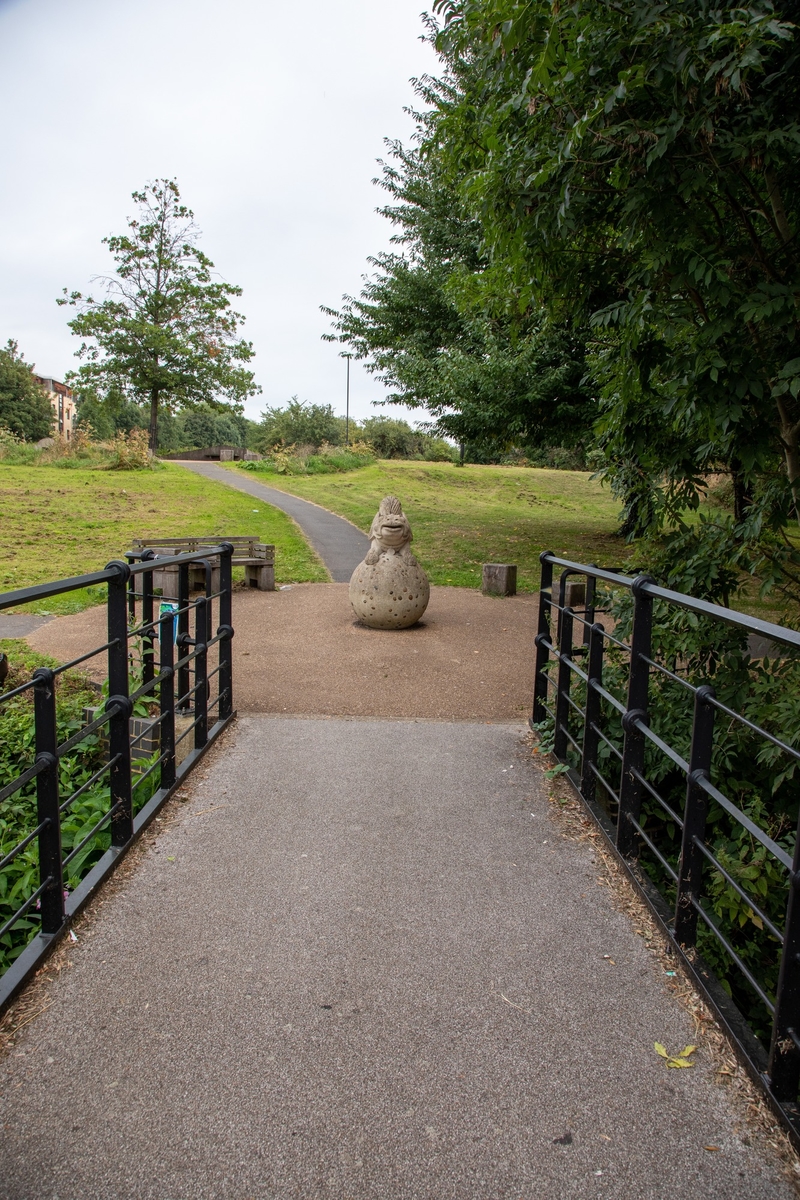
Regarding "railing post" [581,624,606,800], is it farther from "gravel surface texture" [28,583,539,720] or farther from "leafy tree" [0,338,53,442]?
"leafy tree" [0,338,53,442]

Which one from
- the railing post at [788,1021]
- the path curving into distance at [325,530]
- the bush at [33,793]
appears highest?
the path curving into distance at [325,530]

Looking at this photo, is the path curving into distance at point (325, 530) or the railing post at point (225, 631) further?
the path curving into distance at point (325, 530)

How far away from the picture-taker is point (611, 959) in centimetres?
250

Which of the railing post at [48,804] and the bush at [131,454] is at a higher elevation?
the bush at [131,454]

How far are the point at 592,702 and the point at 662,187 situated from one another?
8.68 feet

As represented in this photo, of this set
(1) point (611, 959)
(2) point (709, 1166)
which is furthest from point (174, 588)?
(2) point (709, 1166)

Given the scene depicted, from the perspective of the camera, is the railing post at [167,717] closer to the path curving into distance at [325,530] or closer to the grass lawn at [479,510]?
the grass lawn at [479,510]

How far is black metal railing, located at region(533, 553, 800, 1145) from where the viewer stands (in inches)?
78.7

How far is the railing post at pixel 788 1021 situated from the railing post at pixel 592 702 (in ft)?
5.72

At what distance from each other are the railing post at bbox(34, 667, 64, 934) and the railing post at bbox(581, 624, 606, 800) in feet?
7.78

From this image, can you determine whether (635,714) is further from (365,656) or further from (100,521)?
(100,521)

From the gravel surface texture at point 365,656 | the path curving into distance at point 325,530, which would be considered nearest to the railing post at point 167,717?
the gravel surface texture at point 365,656

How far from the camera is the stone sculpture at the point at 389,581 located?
7988 mm

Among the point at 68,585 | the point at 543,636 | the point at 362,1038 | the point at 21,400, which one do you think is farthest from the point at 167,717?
the point at 21,400
